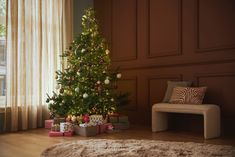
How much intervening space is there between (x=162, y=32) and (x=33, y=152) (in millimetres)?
2842

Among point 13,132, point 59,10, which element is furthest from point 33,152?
point 59,10

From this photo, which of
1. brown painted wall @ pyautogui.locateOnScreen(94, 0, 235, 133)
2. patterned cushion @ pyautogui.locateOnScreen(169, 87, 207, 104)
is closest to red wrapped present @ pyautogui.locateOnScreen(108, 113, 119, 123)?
brown painted wall @ pyautogui.locateOnScreen(94, 0, 235, 133)

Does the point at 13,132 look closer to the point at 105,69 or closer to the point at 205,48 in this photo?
the point at 105,69

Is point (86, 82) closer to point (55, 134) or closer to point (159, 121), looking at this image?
point (55, 134)

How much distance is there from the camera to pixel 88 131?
3.91 m

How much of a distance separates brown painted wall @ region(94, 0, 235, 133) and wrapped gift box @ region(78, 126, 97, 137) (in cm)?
124

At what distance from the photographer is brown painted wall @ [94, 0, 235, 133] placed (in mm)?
3988

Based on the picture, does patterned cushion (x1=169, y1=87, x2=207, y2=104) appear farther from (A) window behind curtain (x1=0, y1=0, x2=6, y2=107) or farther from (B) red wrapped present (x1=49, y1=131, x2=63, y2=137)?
(A) window behind curtain (x1=0, y1=0, x2=6, y2=107)

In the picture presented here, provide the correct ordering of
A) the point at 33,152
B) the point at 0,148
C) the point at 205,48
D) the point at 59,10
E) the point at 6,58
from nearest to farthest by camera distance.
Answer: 1. the point at 33,152
2. the point at 0,148
3. the point at 205,48
4. the point at 6,58
5. the point at 59,10

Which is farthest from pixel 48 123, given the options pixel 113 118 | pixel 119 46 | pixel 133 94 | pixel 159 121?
pixel 119 46

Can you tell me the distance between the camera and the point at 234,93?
3883 mm

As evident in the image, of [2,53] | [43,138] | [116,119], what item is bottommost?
[43,138]

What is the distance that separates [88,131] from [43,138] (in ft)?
1.92

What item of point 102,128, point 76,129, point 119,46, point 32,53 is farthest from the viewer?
point 119,46
